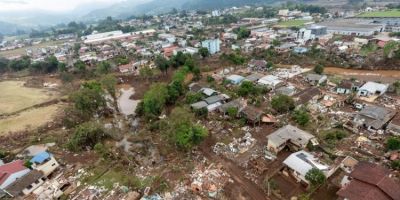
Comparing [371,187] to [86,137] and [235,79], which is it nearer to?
[86,137]

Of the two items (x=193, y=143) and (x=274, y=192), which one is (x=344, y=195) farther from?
(x=193, y=143)

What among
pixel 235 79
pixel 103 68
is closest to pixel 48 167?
pixel 235 79

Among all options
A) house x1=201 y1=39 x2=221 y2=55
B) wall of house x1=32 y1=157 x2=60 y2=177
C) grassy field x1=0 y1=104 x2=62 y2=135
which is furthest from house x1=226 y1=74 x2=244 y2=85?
grassy field x1=0 y1=104 x2=62 y2=135

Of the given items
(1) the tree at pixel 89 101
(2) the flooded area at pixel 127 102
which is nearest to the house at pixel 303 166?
Answer: (2) the flooded area at pixel 127 102

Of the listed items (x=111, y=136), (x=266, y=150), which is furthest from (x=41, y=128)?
(x=266, y=150)

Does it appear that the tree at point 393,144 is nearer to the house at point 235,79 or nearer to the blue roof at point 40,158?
the house at point 235,79

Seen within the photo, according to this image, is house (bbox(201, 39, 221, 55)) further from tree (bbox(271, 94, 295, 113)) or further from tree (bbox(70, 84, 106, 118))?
tree (bbox(271, 94, 295, 113))
